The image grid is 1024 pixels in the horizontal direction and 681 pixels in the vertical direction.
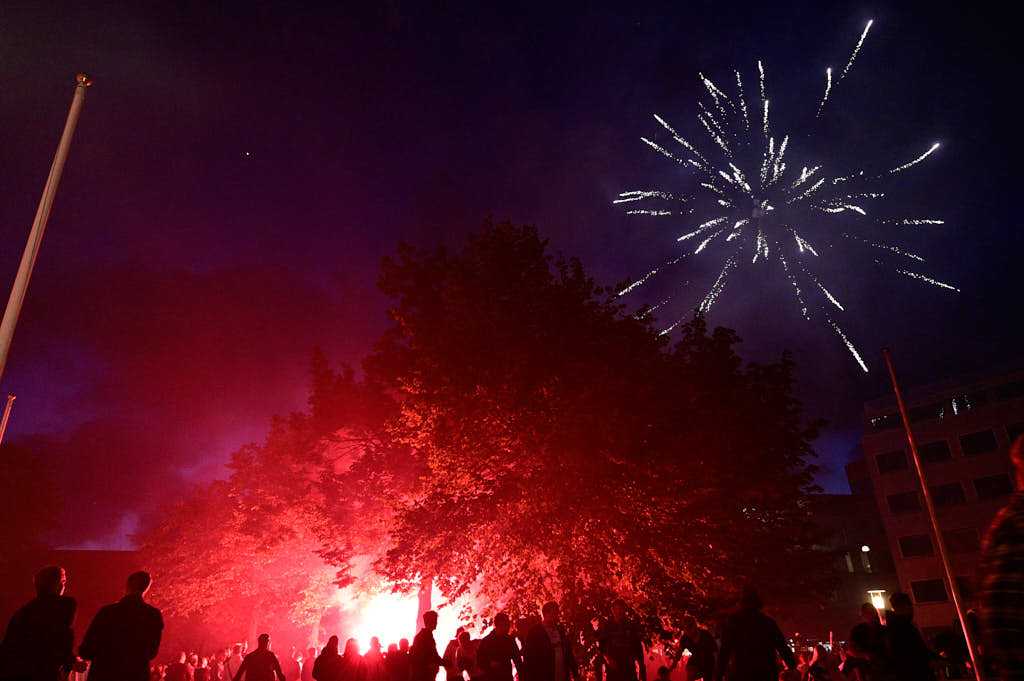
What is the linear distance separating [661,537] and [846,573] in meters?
53.8

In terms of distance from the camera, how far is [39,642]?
253 inches

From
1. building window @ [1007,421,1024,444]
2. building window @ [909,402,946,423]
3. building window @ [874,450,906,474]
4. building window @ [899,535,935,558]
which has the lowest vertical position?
building window @ [899,535,935,558]

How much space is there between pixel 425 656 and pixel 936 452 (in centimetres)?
6222

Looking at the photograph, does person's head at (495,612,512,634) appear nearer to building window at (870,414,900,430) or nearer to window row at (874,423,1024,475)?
window row at (874,423,1024,475)

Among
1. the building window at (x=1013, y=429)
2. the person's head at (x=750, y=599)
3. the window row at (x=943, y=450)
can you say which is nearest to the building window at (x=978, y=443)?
the window row at (x=943, y=450)

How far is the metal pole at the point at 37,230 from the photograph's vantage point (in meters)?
8.88

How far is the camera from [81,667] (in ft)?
22.4

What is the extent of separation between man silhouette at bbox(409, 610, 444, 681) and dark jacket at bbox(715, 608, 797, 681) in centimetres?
506

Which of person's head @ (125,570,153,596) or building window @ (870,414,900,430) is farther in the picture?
building window @ (870,414,900,430)

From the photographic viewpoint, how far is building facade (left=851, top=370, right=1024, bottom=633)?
170 ft

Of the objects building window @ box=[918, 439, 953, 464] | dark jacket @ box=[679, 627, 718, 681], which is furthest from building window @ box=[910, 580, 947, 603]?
dark jacket @ box=[679, 627, 718, 681]

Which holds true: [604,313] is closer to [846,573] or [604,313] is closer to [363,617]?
[363,617]

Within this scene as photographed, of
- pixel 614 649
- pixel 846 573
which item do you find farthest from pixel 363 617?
pixel 846 573

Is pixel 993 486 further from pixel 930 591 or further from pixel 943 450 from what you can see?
pixel 930 591
